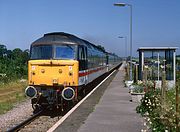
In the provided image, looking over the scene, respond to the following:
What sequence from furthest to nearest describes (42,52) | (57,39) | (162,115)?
1. (57,39)
2. (42,52)
3. (162,115)

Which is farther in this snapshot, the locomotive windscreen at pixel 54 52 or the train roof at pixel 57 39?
the train roof at pixel 57 39

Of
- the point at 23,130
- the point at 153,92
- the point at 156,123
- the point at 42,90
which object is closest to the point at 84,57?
the point at 42,90

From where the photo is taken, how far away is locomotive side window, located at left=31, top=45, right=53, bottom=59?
14.7 m

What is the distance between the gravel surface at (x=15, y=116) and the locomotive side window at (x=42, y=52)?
7.80 feet

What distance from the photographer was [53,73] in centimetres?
1429

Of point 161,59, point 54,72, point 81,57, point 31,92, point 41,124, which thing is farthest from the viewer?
point 161,59

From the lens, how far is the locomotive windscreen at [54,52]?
14646 millimetres

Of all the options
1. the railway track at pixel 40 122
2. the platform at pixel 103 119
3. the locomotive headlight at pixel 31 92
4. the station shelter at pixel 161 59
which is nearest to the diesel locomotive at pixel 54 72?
the locomotive headlight at pixel 31 92

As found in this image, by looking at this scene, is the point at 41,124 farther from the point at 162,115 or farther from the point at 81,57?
the point at 162,115

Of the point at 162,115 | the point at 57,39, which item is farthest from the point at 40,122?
the point at 162,115

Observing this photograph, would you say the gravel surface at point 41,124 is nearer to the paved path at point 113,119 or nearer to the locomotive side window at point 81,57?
the paved path at point 113,119

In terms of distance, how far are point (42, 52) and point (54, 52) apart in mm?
513

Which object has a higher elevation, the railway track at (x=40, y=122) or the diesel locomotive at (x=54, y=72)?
the diesel locomotive at (x=54, y=72)

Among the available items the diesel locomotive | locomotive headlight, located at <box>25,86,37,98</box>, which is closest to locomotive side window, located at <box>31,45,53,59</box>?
the diesel locomotive
